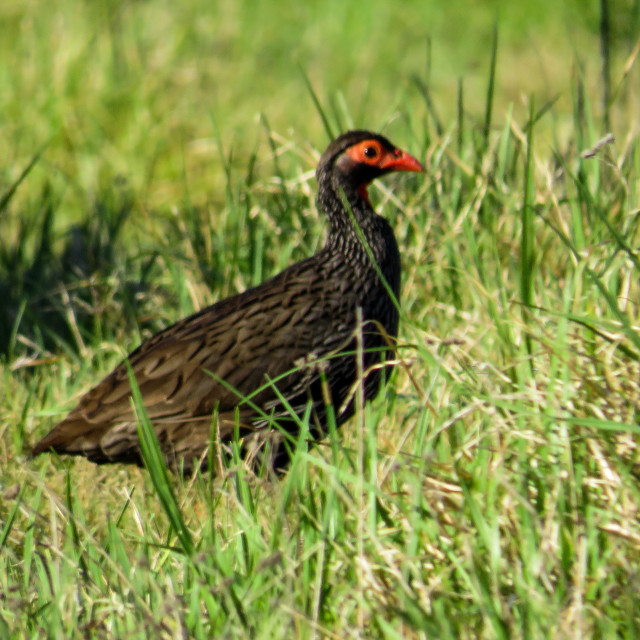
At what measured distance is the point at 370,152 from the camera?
13.1ft

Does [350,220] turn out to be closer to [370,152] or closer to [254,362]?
[370,152]

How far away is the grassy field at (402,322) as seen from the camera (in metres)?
2.25

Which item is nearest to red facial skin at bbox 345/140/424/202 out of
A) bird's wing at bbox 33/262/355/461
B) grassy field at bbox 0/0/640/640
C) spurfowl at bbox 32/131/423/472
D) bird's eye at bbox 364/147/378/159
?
bird's eye at bbox 364/147/378/159

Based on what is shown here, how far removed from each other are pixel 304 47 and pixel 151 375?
17.9 ft

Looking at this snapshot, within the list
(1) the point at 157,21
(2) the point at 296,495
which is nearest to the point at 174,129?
(1) the point at 157,21

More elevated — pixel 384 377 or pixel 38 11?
pixel 38 11

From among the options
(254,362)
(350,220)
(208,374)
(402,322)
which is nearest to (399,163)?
(350,220)

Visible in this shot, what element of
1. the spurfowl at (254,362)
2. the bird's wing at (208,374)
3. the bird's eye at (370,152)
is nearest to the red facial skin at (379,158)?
the bird's eye at (370,152)

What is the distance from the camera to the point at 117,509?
3334 mm

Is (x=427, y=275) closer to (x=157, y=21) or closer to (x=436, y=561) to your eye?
(x=436, y=561)

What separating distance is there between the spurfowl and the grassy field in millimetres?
145

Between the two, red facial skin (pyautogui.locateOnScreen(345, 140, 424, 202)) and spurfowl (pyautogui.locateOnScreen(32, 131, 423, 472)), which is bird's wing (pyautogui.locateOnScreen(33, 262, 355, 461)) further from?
red facial skin (pyautogui.locateOnScreen(345, 140, 424, 202))

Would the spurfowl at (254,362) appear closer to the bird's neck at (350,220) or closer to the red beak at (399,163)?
the bird's neck at (350,220)

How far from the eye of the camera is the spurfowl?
3.55 meters
